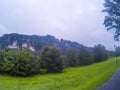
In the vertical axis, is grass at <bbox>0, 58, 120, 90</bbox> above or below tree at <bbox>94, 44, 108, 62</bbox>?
below

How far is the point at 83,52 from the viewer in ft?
379

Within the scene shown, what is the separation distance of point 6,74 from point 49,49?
15545mm

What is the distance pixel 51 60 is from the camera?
295 feet

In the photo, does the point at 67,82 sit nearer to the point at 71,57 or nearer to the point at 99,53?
the point at 71,57

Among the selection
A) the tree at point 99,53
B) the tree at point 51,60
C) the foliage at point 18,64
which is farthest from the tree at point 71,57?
the foliage at point 18,64

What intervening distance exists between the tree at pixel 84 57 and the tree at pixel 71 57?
2194 millimetres

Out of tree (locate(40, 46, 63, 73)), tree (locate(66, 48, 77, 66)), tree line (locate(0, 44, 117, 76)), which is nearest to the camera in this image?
tree line (locate(0, 44, 117, 76))

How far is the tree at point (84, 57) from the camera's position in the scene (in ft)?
379

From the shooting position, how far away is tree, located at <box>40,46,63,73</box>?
89.8 metres

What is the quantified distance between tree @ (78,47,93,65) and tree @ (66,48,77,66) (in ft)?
7.20

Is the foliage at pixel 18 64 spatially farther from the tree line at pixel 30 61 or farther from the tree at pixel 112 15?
the tree at pixel 112 15

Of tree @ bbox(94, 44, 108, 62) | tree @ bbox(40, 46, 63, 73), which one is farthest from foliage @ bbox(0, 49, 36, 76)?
tree @ bbox(94, 44, 108, 62)

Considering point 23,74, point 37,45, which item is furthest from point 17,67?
point 37,45

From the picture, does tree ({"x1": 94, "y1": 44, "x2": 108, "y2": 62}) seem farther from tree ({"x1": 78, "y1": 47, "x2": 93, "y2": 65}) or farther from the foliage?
the foliage
